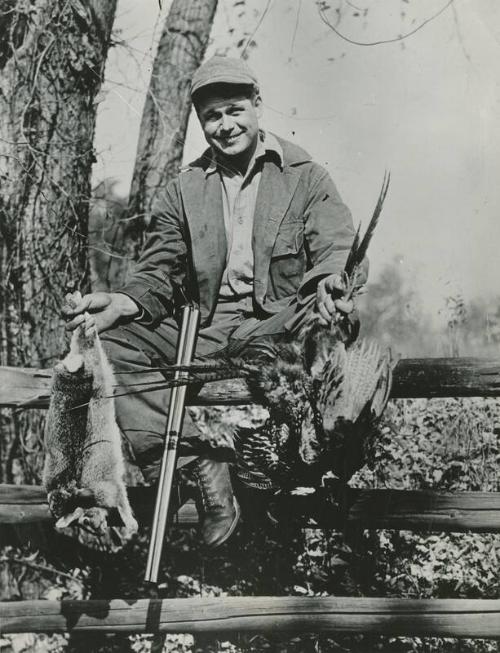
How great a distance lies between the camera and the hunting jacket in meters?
3.61

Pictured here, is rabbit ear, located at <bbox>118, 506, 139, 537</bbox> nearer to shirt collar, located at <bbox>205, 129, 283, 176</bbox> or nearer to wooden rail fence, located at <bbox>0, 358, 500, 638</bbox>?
wooden rail fence, located at <bbox>0, 358, 500, 638</bbox>

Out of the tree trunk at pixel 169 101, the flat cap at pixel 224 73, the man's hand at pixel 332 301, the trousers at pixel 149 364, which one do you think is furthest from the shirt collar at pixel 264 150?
the tree trunk at pixel 169 101

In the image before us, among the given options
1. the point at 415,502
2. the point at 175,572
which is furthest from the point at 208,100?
the point at 175,572

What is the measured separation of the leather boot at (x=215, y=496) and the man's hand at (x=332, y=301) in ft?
2.78

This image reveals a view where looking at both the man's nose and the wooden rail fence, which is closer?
the wooden rail fence

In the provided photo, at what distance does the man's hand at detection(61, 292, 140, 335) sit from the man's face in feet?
2.76

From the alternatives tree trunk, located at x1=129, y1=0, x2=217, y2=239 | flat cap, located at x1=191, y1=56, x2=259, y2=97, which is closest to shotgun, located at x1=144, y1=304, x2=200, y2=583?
flat cap, located at x1=191, y1=56, x2=259, y2=97

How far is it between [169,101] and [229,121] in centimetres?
298

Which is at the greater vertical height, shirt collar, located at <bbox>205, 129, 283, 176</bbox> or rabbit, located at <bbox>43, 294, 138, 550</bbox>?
shirt collar, located at <bbox>205, 129, 283, 176</bbox>

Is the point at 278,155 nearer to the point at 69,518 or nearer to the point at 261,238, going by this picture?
the point at 261,238

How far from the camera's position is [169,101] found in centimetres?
642

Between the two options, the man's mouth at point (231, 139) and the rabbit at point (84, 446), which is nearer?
the rabbit at point (84, 446)

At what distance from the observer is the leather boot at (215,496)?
3.40 meters

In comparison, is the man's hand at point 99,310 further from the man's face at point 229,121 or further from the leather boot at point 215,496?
the man's face at point 229,121
